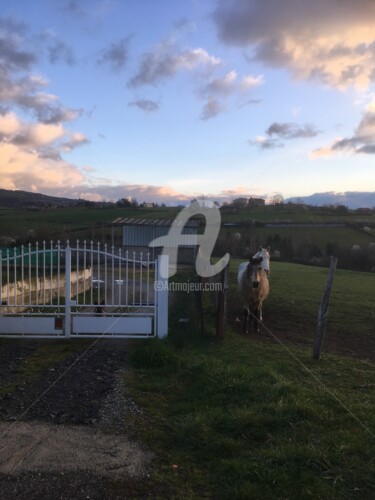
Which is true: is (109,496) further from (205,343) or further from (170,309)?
(170,309)

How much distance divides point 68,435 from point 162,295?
14.4ft

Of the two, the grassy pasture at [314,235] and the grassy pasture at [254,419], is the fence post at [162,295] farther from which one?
the grassy pasture at [314,235]

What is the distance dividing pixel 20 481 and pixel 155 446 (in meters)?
1.32

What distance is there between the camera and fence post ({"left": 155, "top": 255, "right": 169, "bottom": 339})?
862 centimetres

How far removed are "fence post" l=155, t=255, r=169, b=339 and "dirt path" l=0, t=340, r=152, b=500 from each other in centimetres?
174

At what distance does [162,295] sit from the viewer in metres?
8.73

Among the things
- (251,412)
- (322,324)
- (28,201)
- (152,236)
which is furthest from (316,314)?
(28,201)

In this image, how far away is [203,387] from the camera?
5.98 meters

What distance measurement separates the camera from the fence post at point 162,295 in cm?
862

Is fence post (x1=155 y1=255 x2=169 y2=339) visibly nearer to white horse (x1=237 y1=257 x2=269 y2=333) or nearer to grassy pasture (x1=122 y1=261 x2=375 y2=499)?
grassy pasture (x1=122 y1=261 x2=375 y2=499)

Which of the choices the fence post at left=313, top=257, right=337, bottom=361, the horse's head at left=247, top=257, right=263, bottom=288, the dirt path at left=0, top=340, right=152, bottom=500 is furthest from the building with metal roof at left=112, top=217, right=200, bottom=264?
the dirt path at left=0, top=340, right=152, bottom=500

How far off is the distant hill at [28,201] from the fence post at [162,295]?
40.3 metres

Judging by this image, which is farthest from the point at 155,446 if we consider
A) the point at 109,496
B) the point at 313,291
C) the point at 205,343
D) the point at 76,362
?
the point at 313,291

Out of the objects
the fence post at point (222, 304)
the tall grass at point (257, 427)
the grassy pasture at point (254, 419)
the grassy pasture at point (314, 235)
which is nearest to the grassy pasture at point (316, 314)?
the grassy pasture at point (254, 419)
